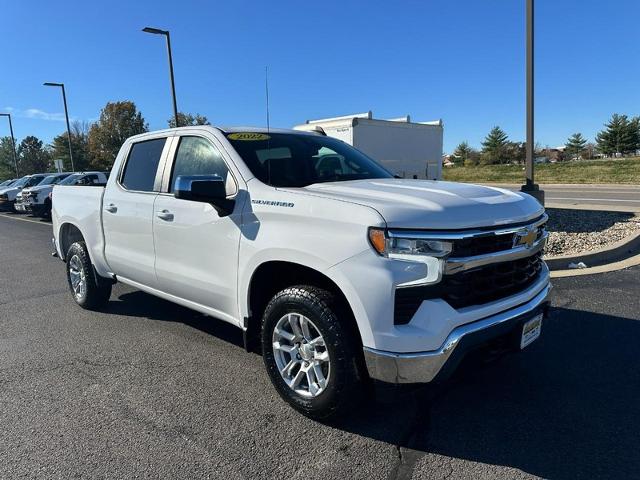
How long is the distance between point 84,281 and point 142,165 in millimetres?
1674

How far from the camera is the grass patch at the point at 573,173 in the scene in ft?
98.6

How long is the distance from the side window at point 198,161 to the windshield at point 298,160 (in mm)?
171

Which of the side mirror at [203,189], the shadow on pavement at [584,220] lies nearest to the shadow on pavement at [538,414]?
the side mirror at [203,189]

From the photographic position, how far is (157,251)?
4.12 metres

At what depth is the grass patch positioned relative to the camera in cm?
3004

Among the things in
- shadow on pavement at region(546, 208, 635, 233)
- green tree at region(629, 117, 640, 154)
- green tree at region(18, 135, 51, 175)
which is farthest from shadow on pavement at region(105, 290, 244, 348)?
green tree at region(18, 135, 51, 175)

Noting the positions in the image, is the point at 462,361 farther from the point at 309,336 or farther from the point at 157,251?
the point at 157,251

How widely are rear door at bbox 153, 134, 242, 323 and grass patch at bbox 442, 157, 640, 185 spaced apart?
2814 cm

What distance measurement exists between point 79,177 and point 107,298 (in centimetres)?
1441

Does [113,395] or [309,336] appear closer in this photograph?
[309,336]

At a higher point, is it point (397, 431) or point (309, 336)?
point (309, 336)

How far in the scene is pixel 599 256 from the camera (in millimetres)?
7016

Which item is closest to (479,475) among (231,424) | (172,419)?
(231,424)

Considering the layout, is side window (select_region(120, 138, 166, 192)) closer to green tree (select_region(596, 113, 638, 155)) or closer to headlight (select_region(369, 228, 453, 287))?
headlight (select_region(369, 228, 453, 287))
